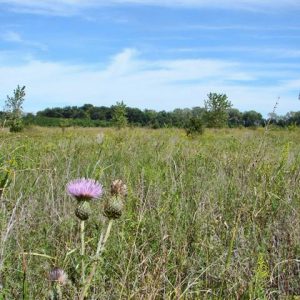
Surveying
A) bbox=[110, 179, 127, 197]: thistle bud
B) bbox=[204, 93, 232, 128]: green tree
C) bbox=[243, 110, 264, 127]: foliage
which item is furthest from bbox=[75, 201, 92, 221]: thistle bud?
bbox=[204, 93, 232, 128]: green tree

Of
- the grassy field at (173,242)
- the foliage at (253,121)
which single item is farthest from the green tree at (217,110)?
the grassy field at (173,242)

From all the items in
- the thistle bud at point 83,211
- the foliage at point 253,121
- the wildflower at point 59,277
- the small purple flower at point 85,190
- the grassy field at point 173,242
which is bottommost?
the grassy field at point 173,242

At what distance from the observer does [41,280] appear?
2107mm

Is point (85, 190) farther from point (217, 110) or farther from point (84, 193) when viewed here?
point (217, 110)

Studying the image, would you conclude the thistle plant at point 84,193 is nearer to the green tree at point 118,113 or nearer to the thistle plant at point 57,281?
the thistle plant at point 57,281

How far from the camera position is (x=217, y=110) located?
1687 inches

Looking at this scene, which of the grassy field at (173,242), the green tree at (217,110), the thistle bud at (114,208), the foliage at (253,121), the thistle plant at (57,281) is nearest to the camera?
the thistle plant at (57,281)

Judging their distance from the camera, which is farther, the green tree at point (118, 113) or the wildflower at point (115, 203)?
the green tree at point (118, 113)

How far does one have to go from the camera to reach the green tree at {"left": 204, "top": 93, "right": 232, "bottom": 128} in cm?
4015

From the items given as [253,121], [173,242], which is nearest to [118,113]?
[253,121]

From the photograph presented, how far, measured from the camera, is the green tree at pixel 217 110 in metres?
40.2

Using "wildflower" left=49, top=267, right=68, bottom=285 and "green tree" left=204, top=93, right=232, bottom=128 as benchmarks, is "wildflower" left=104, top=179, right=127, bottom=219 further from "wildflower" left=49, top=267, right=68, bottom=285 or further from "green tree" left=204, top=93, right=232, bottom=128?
"green tree" left=204, top=93, right=232, bottom=128

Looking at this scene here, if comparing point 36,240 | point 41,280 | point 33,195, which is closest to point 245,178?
point 33,195

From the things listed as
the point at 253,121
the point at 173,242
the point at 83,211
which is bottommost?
the point at 173,242
